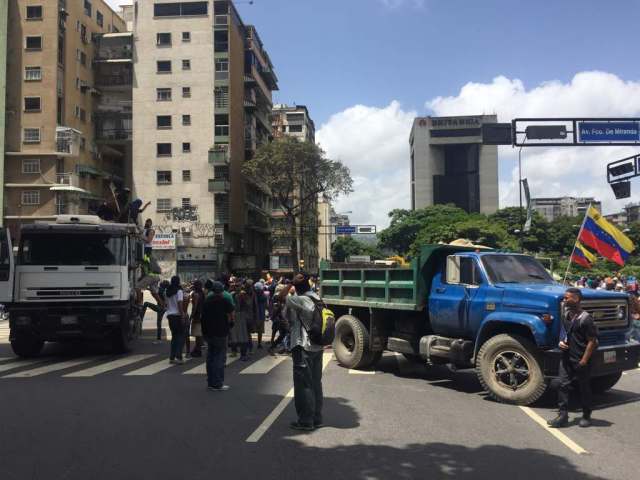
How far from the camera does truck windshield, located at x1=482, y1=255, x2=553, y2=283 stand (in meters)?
9.11

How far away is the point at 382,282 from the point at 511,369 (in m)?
3.34

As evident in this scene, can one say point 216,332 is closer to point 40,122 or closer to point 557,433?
point 557,433

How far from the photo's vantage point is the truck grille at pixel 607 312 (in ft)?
26.3

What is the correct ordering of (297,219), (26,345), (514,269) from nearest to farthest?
(514,269) < (26,345) < (297,219)

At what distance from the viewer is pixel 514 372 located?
818 centimetres

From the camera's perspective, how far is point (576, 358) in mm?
7035

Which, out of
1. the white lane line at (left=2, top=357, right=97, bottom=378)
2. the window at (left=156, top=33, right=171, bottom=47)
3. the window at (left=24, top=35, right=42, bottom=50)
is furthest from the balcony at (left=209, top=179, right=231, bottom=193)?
the white lane line at (left=2, top=357, right=97, bottom=378)

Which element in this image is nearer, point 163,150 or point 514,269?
point 514,269

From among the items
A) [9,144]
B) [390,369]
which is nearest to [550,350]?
[390,369]

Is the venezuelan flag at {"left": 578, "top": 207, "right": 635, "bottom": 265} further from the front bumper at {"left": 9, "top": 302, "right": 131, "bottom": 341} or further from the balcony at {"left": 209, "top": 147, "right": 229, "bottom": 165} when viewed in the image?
the balcony at {"left": 209, "top": 147, "right": 229, "bottom": 165}

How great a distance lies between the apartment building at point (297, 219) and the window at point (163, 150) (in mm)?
11247

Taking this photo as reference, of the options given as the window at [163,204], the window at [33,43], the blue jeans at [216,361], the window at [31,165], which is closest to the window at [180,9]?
the window at [33,43]

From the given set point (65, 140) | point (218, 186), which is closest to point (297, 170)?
point (218, 186)

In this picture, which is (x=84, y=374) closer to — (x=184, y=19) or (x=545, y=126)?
(x=545, y=126)
